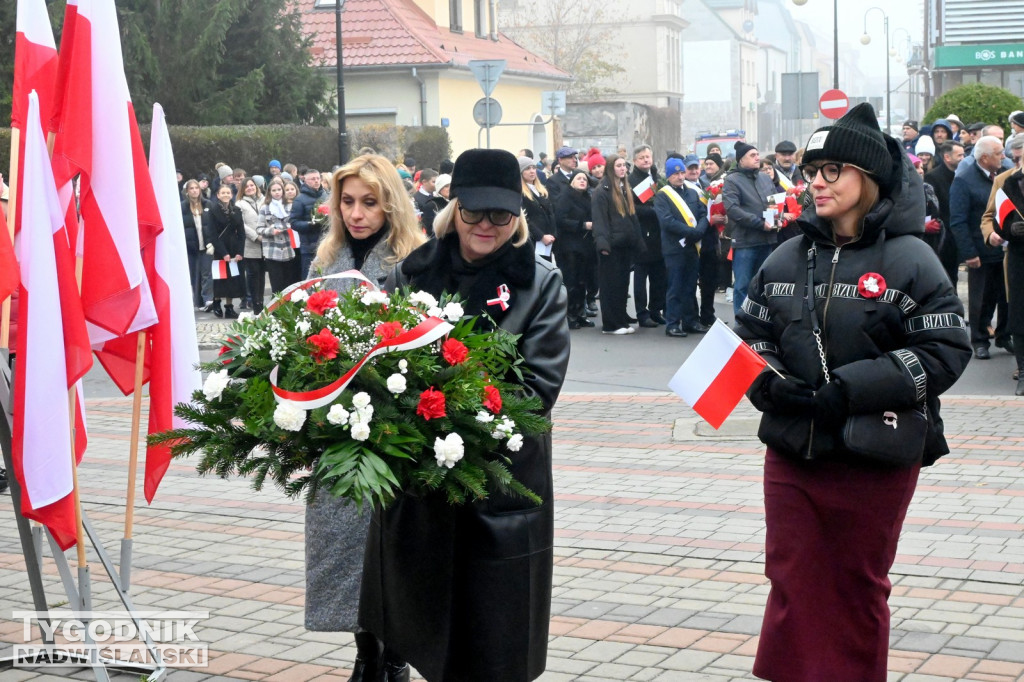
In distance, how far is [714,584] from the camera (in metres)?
6.03

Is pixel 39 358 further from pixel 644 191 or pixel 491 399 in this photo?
pixel 644 191

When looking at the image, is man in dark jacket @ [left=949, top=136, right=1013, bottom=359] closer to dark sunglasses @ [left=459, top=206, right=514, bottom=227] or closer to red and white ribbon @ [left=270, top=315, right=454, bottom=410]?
dark sunglasses @ [left=459, top=206, right=514, bottom=227]

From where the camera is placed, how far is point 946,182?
47.6 ft

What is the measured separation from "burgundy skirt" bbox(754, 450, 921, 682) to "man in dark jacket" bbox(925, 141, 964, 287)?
35.6 feet

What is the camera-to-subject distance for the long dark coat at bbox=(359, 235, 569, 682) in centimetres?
399

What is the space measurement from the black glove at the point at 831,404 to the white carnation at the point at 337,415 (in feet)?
4.73

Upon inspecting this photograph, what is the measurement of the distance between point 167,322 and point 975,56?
149 feet

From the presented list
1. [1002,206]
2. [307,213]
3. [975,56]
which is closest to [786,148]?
[1002,206]

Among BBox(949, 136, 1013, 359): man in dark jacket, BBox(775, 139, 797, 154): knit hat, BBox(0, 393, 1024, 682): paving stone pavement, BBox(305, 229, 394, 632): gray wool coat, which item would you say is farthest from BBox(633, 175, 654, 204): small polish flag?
BBox(305, 229, 394, 632): gray wool coat

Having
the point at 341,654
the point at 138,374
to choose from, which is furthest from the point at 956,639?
the point at 138,374

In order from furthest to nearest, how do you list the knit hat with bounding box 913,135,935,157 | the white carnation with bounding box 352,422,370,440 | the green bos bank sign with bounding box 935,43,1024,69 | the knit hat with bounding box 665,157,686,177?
the green bos bank sign with bounding box 935,43,1024,69, the knit hat with bounding box 913,135,935,157, the knit hat with bounding box 665,157,686,177, the white carnation with bounding box 352,422,370,440

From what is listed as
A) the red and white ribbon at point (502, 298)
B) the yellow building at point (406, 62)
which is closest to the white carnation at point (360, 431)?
the red and white ribbon at point (502, 298)

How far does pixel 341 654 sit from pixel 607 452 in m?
4.16

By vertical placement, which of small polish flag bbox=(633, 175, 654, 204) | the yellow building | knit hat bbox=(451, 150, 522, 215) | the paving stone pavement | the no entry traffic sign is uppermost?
the yellow building
